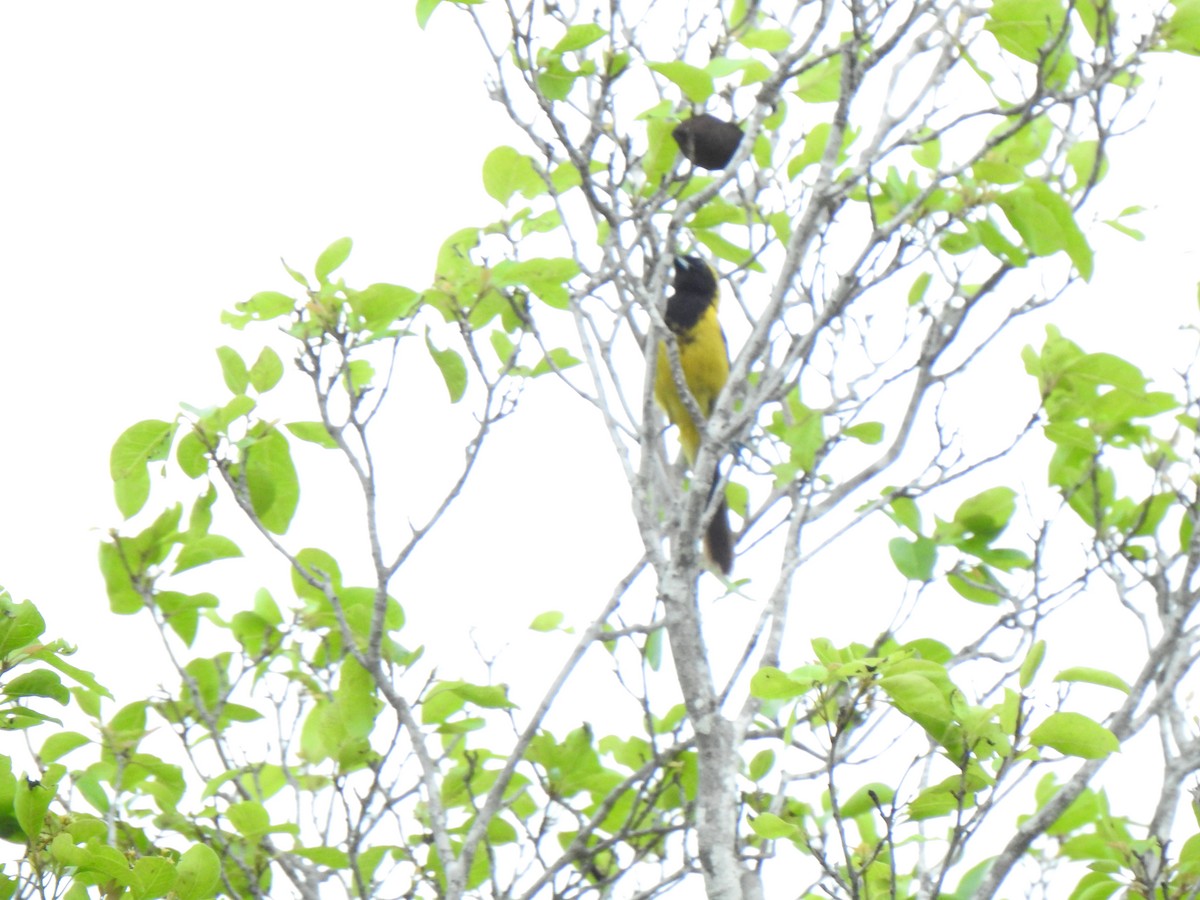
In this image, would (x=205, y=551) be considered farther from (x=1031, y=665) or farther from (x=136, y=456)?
(x=1031, y=665)

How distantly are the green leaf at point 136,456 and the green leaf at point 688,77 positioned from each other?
0.92 metres

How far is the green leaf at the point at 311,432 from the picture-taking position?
7.47 feet

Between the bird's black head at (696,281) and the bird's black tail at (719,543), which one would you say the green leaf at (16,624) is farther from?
the bird's black head at (696,281)

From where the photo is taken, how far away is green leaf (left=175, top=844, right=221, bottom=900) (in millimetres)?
1758

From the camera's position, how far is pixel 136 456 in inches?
82.9

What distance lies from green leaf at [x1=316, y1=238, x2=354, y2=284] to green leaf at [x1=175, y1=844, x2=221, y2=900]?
891mm

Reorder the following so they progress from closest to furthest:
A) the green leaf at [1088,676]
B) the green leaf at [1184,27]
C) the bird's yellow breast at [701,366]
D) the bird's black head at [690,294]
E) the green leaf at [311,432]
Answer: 1. the green leaf at [1088,676]
2. the green leaf at [1184,27]
3. the green leaf at [311,432]
4. the bird's yellow breast at [701,366]
5. the bird's black head at [690,294]

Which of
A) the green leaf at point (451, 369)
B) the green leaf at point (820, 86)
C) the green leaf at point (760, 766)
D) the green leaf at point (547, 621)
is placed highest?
the green leaf at point (820, 86)

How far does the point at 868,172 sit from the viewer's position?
2.38 meters

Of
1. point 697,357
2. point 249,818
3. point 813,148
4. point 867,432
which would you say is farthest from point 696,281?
point 249,818

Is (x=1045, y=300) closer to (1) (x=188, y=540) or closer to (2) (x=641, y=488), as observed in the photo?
(2) (x=641, y=488)

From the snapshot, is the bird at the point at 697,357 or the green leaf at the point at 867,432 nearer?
the green leaf at the point at 867,432

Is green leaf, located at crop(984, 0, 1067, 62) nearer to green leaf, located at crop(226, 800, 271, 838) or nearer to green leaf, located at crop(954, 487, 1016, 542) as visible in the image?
green leaf, located at crop(954, 487, 1016, 542)

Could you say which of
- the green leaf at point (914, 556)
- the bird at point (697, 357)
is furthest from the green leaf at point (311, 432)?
the bird at point (697, 357)
